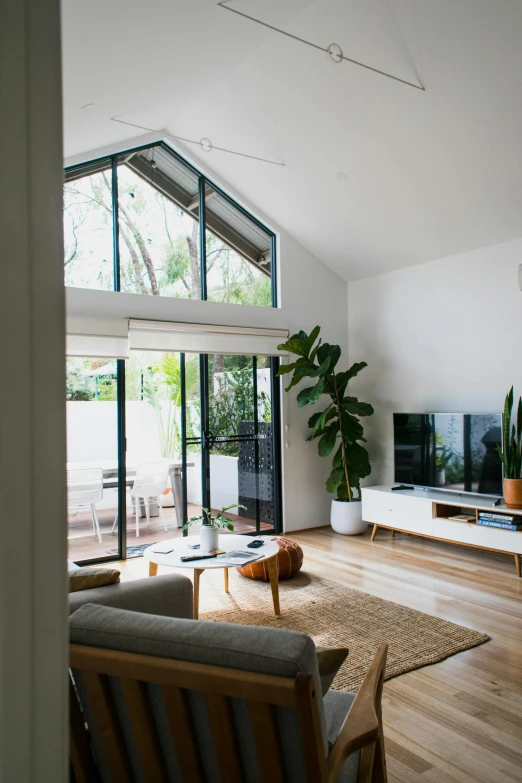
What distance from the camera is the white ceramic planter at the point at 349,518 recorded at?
6.12m

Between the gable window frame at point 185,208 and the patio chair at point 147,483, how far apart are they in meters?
1.64

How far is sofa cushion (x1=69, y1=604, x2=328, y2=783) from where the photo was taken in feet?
3.74

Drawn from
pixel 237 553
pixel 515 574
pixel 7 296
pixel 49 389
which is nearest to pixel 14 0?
pixel 7 296

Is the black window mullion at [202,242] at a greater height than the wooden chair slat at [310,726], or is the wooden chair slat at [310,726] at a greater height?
the black window mullion at [202,242]

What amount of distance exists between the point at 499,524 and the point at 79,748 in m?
4.04

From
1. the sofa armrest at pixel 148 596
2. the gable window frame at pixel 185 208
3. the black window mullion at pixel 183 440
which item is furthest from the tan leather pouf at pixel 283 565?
the gable window frame at pixel 185 208

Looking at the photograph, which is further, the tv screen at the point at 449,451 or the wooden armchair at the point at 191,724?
the tv screen at the point at 449,451

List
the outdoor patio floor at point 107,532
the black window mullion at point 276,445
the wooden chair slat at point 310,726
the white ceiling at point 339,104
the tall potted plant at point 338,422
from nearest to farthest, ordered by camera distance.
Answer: the wooden chair slat at point 310,726 < the white ceiling at point 339,104 < the outdoor patio floor at point 107,532 < the tall potted plant at point 338,422 < the black window mullion at point 276,445

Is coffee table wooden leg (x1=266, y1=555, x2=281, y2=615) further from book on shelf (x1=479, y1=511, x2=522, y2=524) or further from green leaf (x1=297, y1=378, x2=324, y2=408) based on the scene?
green leaf (x1=297, y1=378, x2=324, y2=408)

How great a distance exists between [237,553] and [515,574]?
89.6 inches

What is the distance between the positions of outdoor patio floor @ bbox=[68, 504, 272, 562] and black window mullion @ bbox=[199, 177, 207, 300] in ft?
7.04

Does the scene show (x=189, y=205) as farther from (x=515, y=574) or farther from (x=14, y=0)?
(x=14, y=0)

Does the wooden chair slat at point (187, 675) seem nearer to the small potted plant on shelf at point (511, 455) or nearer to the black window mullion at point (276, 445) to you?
the small potted plant on shelf at point (511, 455)

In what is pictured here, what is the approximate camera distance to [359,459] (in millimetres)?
6070
